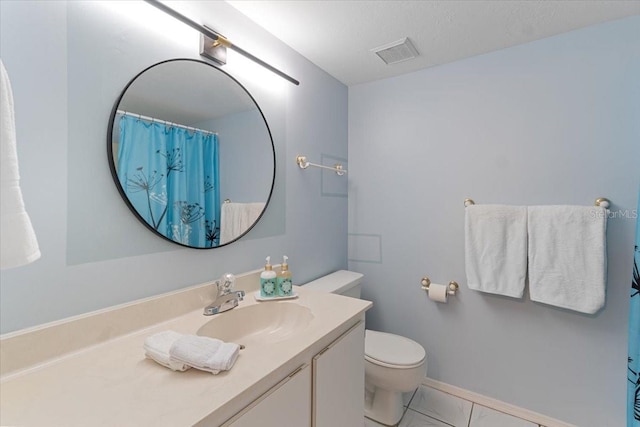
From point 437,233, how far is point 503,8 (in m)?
1.24

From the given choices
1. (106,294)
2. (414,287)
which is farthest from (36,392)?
(414,287)

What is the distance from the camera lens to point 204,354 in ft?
2.38

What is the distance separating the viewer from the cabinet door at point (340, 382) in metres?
0.95

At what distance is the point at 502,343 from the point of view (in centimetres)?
170

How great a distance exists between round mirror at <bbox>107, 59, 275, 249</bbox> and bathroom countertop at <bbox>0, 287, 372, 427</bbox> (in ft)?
1.42

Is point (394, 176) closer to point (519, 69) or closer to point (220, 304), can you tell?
point (519, 69)

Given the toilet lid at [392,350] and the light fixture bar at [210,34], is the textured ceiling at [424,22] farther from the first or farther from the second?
the toilet lid at [392,350]

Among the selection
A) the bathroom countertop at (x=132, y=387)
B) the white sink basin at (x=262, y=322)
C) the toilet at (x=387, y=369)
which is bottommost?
the toilet at (x=387, y=369)

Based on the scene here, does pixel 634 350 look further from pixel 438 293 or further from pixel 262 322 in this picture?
pixel 262 322

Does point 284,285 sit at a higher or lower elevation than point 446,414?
higher

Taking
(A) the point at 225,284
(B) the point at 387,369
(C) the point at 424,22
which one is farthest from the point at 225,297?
(C) the point at 424,22

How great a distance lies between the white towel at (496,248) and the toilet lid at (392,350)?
1.71 feet

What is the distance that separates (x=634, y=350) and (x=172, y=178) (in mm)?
2119

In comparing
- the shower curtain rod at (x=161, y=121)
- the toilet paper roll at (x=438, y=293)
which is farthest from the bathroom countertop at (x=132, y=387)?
the toilet paper roll at (x=438, y=293)
